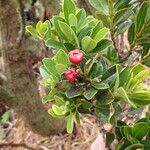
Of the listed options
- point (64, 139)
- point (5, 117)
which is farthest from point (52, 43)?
point (5, 117)

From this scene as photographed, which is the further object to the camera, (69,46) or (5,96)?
(5,96)

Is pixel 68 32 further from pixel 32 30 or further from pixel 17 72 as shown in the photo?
pixel 17 72

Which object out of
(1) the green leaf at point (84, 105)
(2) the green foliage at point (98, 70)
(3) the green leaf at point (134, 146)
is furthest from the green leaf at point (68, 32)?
(3) the green leaf at point (134, 146)

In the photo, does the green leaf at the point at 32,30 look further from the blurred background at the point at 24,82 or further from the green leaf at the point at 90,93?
the blurred background at the point at 24,82

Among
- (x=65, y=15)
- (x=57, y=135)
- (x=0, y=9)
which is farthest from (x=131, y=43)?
(x=57, y=135)

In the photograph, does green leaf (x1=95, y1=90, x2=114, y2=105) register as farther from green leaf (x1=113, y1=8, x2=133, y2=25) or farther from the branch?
the branch

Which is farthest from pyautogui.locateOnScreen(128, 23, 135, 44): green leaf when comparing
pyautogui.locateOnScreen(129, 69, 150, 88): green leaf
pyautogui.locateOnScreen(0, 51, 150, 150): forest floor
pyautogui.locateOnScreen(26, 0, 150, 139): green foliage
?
pyautogui.locateOnScreen(0, 51, 150, 150): forest floor

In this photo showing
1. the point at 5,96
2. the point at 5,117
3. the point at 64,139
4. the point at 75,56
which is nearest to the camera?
the point at 75,56
